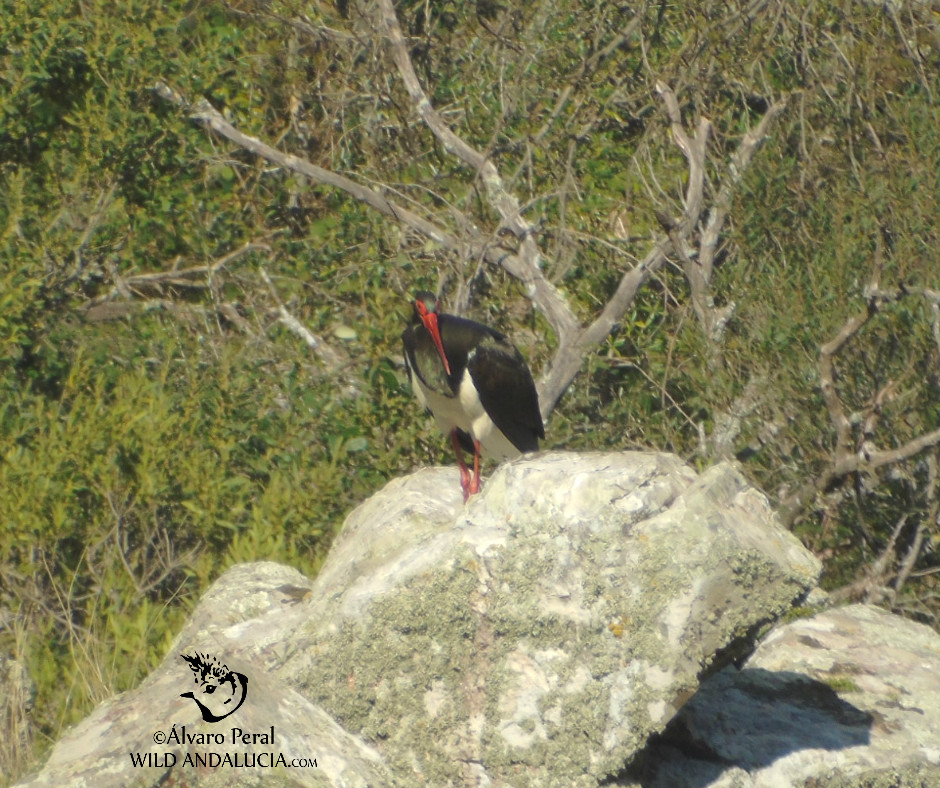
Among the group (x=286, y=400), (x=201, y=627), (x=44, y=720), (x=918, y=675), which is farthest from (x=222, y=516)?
(x=918, y=675)

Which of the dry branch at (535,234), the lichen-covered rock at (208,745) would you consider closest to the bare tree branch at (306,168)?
the dry branch at (535,234)

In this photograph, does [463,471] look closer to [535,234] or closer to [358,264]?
[535,234]

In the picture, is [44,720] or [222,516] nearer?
[44,720]

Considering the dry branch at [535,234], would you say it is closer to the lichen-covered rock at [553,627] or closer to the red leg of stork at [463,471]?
the red leg of stork at [463,471]

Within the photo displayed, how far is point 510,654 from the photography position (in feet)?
8.51

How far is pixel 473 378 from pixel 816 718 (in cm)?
201

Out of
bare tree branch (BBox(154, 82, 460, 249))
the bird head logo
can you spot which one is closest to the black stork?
bare tree branch (BBox(154, 82, 460, 249))

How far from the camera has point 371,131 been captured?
6.57 m

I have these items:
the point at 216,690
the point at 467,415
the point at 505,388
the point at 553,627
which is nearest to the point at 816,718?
the point at 553,627

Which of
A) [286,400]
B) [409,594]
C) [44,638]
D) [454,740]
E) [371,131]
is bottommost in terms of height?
[44,638]

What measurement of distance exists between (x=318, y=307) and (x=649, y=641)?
156 inches

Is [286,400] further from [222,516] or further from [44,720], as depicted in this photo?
[44,720]

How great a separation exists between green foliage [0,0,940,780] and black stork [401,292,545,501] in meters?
0.53

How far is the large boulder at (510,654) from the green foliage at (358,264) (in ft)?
4.06
